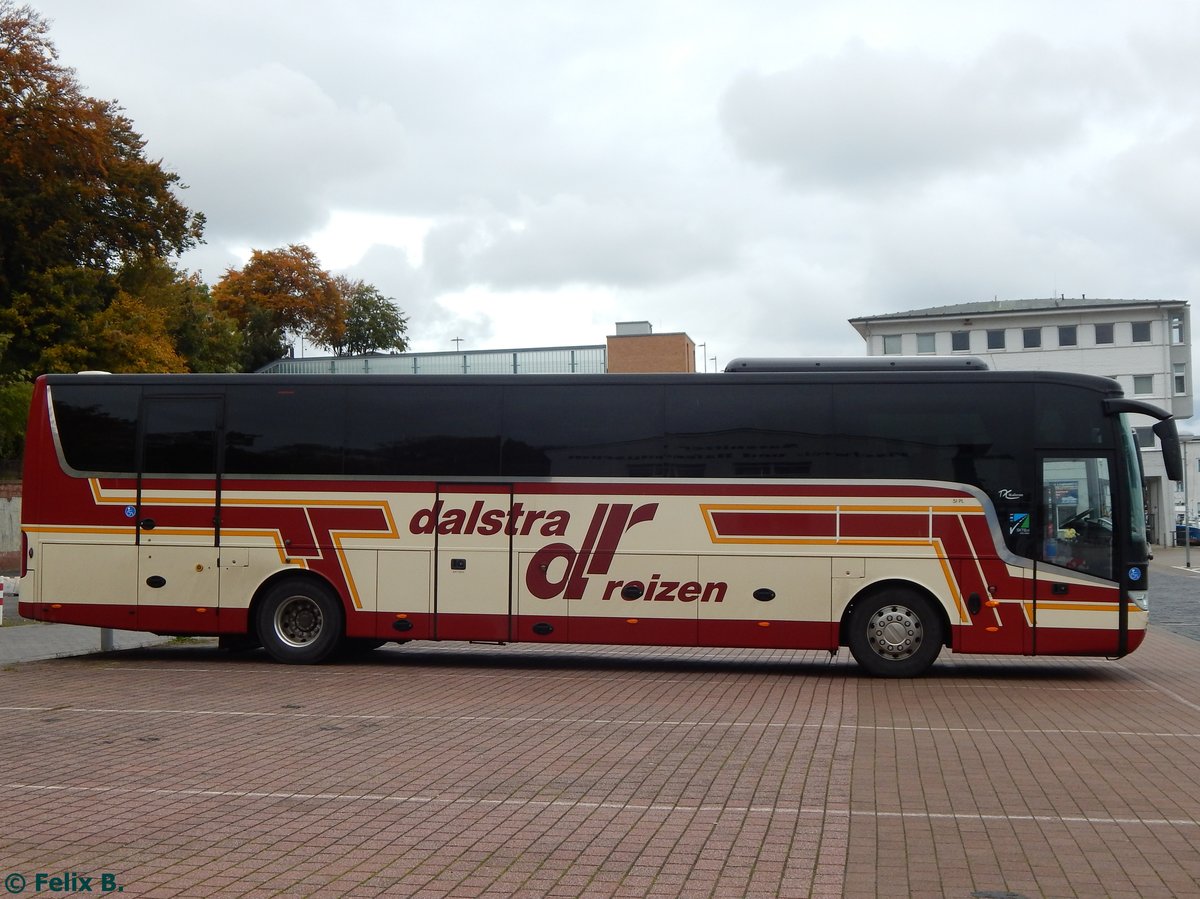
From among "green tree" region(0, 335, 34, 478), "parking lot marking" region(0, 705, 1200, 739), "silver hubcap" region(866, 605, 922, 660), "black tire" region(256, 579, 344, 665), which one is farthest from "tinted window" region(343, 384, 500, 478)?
"green tree" region(0, 335, 34, 478)

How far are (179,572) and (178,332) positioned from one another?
43915 millimetres

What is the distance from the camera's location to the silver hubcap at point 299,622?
628 inches

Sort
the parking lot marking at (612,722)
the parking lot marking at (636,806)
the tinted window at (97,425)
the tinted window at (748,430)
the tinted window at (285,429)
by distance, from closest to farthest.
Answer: the parking lot marking at (636,806), the parking lot marking at (612,722), the tinted window at (748,430), the tinted window at (285,429), the tinted window at (97,425)

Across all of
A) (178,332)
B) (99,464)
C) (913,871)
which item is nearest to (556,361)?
(178,332)

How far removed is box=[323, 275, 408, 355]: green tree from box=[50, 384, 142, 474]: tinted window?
67.5 metres

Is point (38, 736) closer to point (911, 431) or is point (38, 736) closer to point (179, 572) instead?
point (179, 572)

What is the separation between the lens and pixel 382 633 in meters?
15.7

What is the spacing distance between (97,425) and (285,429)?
2.41 metres

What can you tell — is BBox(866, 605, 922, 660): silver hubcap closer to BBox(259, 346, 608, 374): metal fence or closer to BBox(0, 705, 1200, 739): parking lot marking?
BBox(0, 705, 1200, 739): parking lot marking

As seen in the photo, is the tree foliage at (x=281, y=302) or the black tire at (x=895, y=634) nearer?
the black tire at (x=895, y=634)

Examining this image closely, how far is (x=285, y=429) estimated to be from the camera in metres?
15.9

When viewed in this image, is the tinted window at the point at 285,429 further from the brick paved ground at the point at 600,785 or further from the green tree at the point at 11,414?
the green tree at the point at 11,414

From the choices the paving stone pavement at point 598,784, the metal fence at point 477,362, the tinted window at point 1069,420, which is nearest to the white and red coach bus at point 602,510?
the tinted window at point 1069,420

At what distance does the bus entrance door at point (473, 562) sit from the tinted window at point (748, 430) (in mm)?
2204
